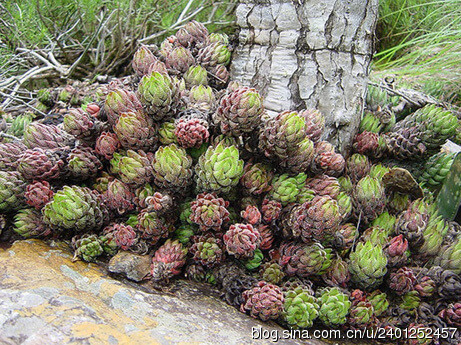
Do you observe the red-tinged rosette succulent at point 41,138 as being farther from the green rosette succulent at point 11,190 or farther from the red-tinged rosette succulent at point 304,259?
the red-tinged rosette succulent at point 304,259

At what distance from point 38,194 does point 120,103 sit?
0.59 meters

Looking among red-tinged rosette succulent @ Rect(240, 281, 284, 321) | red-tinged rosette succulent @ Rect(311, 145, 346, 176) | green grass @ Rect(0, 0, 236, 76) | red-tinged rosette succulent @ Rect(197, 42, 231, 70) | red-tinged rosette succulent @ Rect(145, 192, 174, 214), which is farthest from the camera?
green grass @ Rect(0, 0, 236, 76)

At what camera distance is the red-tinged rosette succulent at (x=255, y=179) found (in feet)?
6.02

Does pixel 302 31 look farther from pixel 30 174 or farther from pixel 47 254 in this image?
pixel 47 254

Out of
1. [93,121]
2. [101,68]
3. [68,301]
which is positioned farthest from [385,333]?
[101,68]

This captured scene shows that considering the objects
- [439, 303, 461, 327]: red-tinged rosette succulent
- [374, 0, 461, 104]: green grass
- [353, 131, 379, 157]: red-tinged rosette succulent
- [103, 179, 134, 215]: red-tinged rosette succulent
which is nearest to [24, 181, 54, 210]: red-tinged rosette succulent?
[103, 179, 134, 215]: red-tinged rosette succulent

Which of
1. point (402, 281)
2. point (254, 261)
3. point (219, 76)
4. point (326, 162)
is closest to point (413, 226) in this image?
point (402, 281)

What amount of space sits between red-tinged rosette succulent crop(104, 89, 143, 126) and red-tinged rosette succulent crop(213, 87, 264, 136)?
44cm

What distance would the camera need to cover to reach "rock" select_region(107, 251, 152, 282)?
1.68m

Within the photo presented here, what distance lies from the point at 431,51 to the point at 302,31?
2.70 meters

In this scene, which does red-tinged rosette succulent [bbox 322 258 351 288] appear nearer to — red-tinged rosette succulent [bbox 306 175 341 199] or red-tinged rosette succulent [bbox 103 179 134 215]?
red-tinged rosette succulent [bbox 306 175 341 199]

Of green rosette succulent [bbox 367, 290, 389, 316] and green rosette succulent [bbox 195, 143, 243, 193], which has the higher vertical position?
green rosette succulent [bbox 195, 143, 243, 193]

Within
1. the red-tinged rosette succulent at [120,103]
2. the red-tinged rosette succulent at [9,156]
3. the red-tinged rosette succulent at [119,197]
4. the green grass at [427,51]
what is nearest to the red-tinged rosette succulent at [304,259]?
the red-tinged rosette succulent at [119,197]

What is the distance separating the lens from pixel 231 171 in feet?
5.54
